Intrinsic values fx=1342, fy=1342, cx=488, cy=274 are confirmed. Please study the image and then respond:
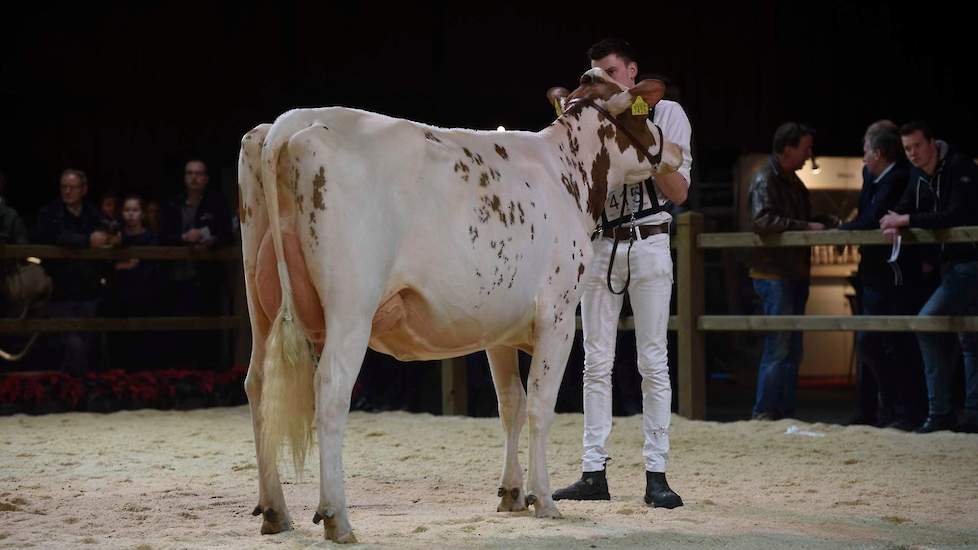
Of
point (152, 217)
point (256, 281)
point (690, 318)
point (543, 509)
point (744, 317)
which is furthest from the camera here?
point (152, 217)

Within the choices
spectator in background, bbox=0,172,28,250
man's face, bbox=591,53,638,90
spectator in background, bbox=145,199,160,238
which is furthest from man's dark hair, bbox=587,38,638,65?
spectator in background, bbox=145,199,160,238

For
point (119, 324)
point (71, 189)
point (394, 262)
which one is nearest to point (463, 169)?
point (394, 262)

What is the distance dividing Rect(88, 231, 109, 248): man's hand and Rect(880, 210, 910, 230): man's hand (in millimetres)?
5579

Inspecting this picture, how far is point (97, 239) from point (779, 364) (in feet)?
16.5

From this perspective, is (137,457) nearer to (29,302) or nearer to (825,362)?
(29,302)

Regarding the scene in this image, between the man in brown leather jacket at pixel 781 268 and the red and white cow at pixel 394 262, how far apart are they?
145 inches

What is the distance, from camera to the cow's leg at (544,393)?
211 inches

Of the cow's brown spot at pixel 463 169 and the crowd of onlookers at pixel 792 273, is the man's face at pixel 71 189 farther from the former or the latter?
the cow's brown spot at pixel 463 169

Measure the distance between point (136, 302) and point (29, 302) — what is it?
0.83m

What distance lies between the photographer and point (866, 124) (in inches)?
569

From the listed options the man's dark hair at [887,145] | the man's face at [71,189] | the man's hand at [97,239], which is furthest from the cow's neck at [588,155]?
the man's face at [71,189]

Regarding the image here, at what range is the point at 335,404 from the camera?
466 centimetres

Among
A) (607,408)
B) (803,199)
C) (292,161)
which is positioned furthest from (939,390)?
(292,161)

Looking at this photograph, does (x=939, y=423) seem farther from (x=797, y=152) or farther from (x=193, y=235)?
(x=193, y=235)
